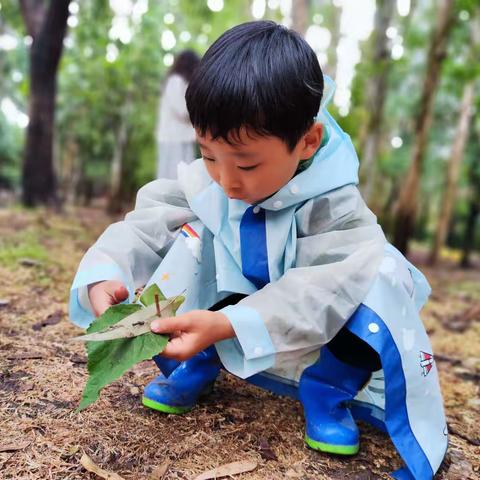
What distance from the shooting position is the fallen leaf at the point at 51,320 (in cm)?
209

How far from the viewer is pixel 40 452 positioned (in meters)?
1.25

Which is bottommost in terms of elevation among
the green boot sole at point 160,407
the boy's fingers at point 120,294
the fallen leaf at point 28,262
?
the fallen leaf at point 28,262

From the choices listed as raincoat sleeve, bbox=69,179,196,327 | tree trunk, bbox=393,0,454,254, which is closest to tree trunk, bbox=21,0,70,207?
tree trunk, bbox=393,0,454,254

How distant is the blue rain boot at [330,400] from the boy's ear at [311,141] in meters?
0.53

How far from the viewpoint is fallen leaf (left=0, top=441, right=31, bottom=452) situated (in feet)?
4.10

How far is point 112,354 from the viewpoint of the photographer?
3.73 ft

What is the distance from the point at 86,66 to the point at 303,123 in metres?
8.47

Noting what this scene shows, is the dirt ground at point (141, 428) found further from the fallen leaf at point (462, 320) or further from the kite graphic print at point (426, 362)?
the fallen leaf at point (462, 320)

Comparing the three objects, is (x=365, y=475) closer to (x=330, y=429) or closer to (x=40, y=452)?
(x=330, y=429)

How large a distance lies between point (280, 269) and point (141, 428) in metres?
0.58

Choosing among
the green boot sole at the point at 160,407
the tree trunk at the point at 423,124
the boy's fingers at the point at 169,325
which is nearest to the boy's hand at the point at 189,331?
the boy's fingers at the point at 169,325

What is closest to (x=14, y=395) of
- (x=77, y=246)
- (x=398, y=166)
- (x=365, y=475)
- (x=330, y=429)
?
(x=330, y=429)

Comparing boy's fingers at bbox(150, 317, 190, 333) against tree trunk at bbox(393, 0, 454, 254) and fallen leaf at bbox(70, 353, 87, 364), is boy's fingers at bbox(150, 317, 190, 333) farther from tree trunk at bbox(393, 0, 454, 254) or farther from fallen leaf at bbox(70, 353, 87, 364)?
tree trunk at bbox(393, 0, 454, 254)

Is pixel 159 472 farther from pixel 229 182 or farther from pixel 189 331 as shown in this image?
pixel 229 182
